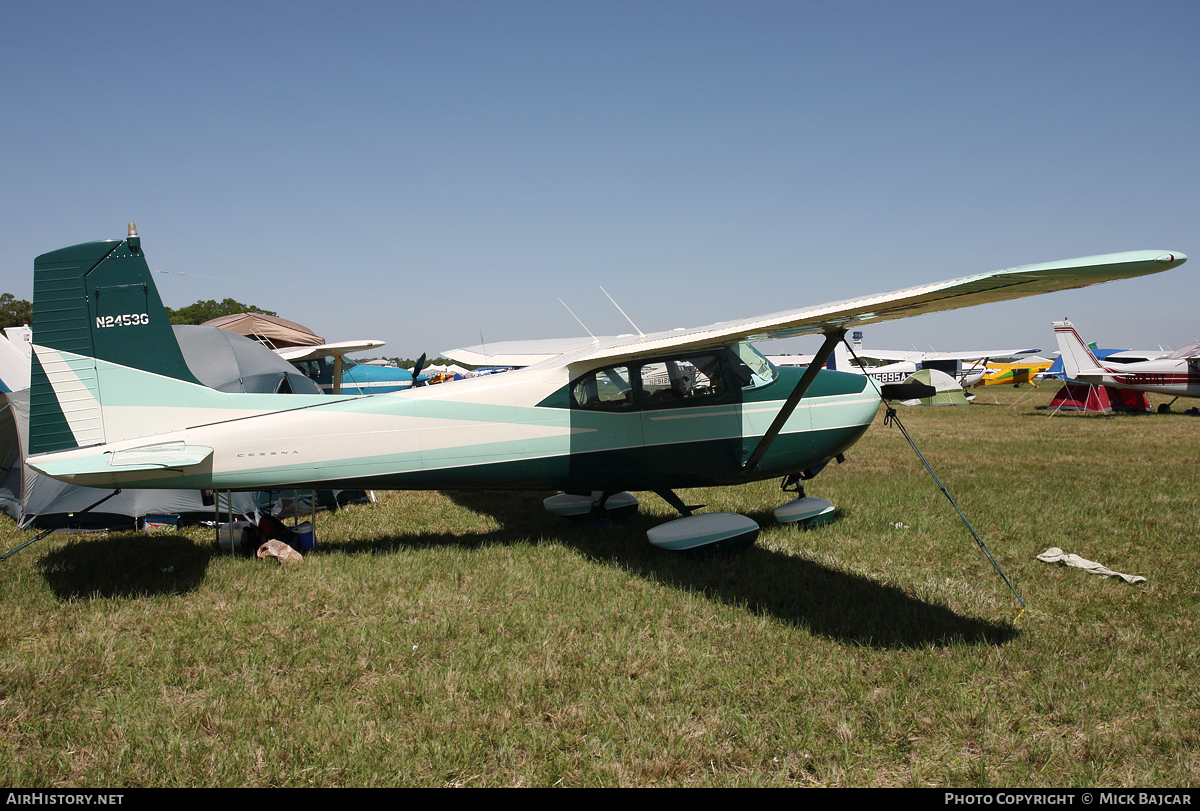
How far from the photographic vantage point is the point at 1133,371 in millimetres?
20531

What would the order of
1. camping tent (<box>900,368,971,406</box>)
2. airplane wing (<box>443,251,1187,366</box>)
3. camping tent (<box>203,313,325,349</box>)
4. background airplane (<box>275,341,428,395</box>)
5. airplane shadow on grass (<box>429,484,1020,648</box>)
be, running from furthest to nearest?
background airplane (<box>275,341,428,395</box>) < camping tent (<box>203,313,325,349</box>) < camping tent (<box>900,368,971,406</box>) < airplane shadow on grass (<box>429,484,1020,648</box>) < airplane wing (<box>443,251,1187,366</box>)

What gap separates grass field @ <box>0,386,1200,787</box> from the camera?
297 cm

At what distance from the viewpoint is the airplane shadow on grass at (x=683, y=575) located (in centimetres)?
430

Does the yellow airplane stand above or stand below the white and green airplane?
below

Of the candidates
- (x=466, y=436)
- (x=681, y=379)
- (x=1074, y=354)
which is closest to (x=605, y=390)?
(x=681, y=379)

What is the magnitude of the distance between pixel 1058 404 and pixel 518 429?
921 inches

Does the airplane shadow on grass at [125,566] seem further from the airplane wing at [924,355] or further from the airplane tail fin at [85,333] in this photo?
the airplane wing at [924,355]

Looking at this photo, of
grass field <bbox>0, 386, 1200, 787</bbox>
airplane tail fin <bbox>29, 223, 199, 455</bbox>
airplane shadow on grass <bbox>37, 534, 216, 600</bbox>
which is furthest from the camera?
airplane shadow on grass <bbox>37, 534, 216, 600</bbox>

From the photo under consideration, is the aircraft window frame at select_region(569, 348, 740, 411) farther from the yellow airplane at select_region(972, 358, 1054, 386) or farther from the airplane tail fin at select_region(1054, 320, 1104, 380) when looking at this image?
the yellow airplane at select_region(972, 358, 1054, 386)

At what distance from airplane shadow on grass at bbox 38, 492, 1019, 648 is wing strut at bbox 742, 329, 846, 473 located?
0.87 meters

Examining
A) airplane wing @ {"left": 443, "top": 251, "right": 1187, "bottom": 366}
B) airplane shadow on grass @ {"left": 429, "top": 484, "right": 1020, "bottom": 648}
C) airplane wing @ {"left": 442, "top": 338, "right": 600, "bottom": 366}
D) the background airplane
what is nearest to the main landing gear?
airplane shadow on grass @ {"left": 429, "top": 484, "right": 1020, "bottom": 648}

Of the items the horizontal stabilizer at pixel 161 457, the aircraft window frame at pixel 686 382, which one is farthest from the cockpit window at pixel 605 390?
the horizontal stabilizer at pixel 161 457

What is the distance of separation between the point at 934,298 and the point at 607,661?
308 cm

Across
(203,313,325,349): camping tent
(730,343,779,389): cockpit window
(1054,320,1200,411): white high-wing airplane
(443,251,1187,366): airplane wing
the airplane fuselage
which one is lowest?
(1054,320,1200,411): white high-wing airplane
